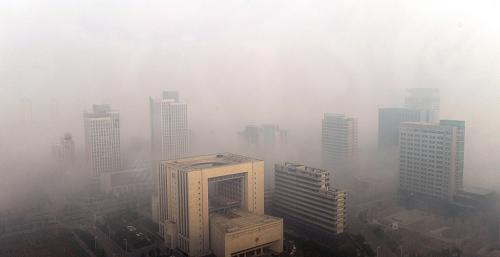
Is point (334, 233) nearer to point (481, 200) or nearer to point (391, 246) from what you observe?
point (391, 246)

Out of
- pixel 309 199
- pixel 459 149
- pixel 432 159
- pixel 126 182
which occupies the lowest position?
pixel 126 182

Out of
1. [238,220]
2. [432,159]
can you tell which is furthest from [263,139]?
[238,220]

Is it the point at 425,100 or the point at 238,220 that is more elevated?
the point at 425,100

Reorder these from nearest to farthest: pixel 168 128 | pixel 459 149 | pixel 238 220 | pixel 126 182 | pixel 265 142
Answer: pixel 238 220 → pixel 459 149 → pixel 126 182 → pixel 168 128 → pixel 265 142

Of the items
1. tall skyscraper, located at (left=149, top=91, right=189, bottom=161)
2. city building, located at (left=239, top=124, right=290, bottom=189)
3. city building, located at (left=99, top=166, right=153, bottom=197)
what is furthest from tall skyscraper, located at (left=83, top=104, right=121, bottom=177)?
city building, located at (left=239, top=124, right=290, bottom=189)

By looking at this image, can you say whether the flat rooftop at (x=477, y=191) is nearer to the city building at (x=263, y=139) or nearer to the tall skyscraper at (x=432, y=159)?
the tall skyscraper at (x=432, y=159)

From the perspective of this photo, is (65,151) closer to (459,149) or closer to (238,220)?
(238,220)
